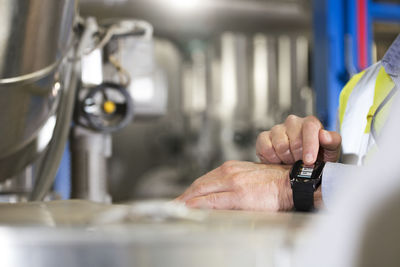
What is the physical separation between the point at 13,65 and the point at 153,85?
76 centimetres

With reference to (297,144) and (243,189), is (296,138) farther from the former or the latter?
(243,189)

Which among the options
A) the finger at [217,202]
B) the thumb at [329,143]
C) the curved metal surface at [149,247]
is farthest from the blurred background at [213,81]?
the curved metal surface at [149,247]

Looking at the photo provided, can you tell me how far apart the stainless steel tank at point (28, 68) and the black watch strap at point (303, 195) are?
39 centimetres

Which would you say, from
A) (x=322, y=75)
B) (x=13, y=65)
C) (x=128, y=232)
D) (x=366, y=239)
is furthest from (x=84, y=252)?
(x=322, y=75)

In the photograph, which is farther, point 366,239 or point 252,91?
point 252,91

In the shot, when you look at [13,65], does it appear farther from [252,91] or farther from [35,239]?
[252,91]

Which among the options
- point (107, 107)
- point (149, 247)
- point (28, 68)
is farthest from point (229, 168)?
point (107, 107)

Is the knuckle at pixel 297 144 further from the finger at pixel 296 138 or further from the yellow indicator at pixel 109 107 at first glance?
the yellow indicator at pixel 109 107

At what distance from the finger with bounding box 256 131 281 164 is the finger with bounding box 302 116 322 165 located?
0.07 metres

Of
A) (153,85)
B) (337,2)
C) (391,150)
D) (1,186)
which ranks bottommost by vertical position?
(1,186)

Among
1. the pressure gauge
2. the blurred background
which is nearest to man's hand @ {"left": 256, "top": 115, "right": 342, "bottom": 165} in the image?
the pressure gauge

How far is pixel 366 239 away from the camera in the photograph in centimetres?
22

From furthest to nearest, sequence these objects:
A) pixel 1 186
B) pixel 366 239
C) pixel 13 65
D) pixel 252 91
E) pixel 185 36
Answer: pixel 185 36
pixel 252 91
pixel 1 186
pixel 13 65
pixel 366 239

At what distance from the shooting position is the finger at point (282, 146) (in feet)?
2.27
